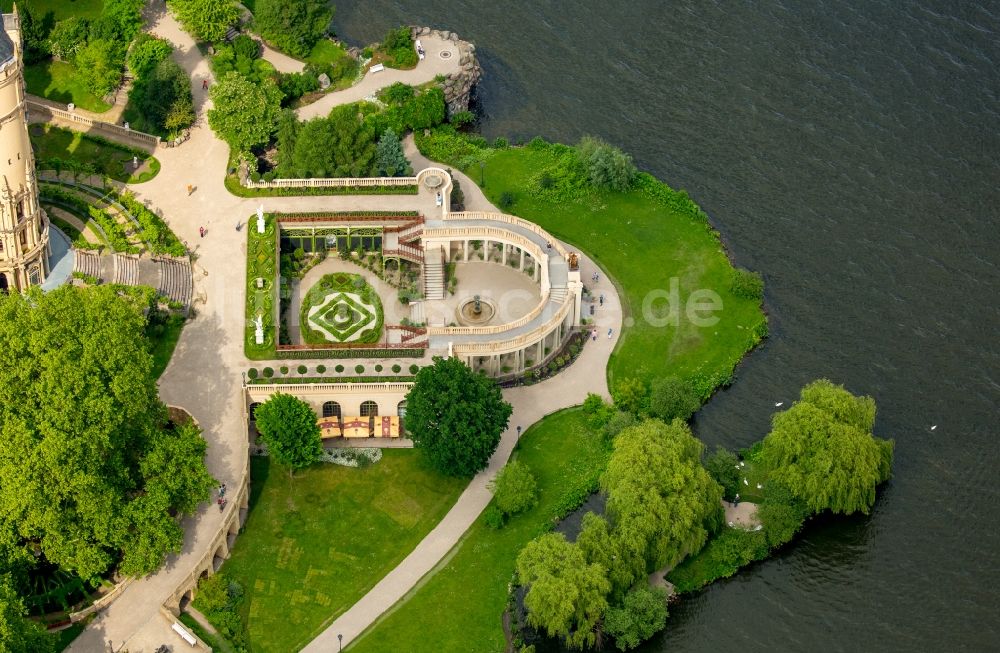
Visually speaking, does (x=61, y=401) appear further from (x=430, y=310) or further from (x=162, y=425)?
(x=430, y=310)

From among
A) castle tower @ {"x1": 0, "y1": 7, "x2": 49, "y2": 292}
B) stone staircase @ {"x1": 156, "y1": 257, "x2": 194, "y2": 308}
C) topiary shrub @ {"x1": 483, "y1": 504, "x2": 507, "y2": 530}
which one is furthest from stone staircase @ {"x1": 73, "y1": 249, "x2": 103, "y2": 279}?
topiary shrub @ {"x1": 483, "y1": 504, "x2": 507, "y2": 530}

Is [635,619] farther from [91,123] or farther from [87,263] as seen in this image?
[91,123]

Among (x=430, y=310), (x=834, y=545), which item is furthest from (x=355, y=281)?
(x=834, y=545)

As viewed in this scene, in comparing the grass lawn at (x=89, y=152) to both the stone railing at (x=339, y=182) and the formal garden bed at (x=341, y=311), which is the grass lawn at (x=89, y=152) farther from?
the formal garden bed at (x=341, y=311)

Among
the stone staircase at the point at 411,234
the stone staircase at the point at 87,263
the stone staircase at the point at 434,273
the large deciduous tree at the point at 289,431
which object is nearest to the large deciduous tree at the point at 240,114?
the stone staircase at the point at 411,234

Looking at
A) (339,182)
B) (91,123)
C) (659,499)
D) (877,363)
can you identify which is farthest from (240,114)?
(877,363)

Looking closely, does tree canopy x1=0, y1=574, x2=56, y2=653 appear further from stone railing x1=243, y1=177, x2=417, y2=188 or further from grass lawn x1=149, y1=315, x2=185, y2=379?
stone railing x1=243, y1=177, x2=417, y2=188

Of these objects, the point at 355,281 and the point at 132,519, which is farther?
the point at 355,281
